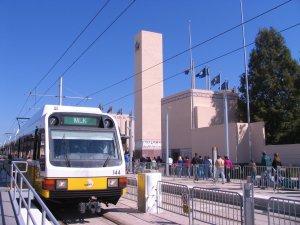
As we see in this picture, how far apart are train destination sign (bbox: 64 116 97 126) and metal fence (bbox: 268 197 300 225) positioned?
18.3ft

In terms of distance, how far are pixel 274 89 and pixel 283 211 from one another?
34.9 meters

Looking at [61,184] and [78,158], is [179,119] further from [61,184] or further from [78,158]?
[61,184]

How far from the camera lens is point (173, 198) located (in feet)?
39.8

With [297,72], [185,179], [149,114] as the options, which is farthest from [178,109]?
[185,179]

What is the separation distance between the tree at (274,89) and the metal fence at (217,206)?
101 feet

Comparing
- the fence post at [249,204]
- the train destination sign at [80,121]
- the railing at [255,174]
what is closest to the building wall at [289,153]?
the railing at [255,174]

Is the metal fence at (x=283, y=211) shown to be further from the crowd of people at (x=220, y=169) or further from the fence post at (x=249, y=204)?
the crowd of people at (x=220, y=169)

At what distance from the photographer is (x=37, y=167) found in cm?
1188

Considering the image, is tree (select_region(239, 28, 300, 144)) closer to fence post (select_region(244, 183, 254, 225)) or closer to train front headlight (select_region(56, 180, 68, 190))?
train front headlight (select_region(56, 180, 68, 190))

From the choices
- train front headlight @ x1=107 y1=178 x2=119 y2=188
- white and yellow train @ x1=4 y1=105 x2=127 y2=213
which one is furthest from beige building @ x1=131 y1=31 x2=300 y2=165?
train front headlight @ x1=107 y1=178 x2=119 y2=188

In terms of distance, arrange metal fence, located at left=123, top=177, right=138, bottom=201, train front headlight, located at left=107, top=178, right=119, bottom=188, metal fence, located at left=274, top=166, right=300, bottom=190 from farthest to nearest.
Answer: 1. metal fence, located at left=274, top=166, right=300, bottom=190
2. metal fence, located at left=123, top=177, right=138, bottom=201
3. train front headlight, located at left=107, top=178, right=119, bottom=188

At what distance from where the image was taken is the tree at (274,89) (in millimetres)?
40094

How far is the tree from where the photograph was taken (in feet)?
132

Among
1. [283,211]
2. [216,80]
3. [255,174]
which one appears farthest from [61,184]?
[216,80]
